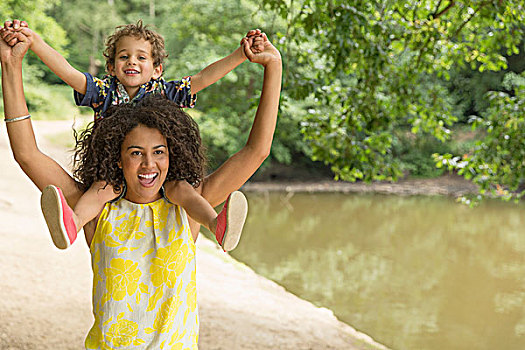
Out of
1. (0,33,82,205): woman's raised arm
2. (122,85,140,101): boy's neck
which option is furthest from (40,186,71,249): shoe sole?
(122,85,140,101): boy's neck

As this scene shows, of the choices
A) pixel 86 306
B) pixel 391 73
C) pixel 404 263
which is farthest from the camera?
pixel 404 263

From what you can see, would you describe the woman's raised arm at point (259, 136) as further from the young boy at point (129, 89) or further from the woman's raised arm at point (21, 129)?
the woman's raised arm at point (21, 129)

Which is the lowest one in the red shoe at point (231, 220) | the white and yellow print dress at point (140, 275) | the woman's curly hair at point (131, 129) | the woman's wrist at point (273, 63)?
the white and yellow print dress at point (140, 275)

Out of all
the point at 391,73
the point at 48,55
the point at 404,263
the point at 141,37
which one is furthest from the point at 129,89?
the point at 404,263

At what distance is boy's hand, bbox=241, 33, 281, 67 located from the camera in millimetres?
1656

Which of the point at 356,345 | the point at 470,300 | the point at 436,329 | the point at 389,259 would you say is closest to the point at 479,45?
the point at 356,345

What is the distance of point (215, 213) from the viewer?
1531 mm

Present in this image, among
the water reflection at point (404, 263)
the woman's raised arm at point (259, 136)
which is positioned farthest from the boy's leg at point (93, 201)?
the water reflection at point (404, 263)

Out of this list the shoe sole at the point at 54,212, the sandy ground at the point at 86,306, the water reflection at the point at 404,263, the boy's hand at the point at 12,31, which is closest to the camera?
the shoe sole at the point at 54,212

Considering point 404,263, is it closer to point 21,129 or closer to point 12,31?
point 21,129

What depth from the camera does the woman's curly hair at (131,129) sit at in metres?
1.63

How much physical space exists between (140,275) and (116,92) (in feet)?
2.05

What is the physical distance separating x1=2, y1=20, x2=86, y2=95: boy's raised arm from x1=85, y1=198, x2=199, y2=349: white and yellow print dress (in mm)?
444

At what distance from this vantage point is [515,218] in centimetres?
1476
